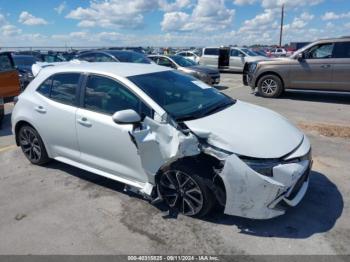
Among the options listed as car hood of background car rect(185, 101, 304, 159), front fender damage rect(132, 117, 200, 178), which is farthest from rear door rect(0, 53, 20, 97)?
car hood of background car rect(185, 101, 304, 159)

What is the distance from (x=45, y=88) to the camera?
4727mm

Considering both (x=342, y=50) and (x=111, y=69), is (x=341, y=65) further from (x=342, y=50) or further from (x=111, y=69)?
(x=111, y=69)

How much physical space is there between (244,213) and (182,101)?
1544mm

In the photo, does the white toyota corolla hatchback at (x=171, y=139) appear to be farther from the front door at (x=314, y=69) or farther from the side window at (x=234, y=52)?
the side window at (x=234, y=52)

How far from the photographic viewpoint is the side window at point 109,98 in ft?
12.2

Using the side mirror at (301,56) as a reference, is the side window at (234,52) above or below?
below

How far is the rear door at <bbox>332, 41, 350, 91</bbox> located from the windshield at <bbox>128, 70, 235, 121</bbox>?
6745 mm

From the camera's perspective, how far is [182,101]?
3990 mm

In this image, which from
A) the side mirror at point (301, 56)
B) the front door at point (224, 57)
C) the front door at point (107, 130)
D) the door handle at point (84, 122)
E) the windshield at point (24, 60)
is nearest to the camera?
the front door at point (107, 130)

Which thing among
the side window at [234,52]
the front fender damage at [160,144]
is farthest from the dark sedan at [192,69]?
the front fender damage at [160,144]

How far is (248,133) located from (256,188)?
0.63 m

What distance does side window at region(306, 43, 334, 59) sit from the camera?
980cm

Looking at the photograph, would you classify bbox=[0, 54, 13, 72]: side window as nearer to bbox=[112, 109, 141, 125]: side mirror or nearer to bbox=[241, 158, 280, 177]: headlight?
bbox=[112, 109, 141, 125]: side mirror

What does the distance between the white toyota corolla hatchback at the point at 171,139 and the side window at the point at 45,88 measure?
17mm
